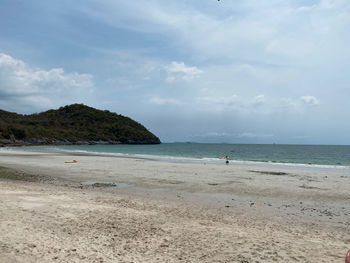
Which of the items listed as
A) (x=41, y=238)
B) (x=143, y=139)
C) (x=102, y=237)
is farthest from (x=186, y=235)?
(x=143, y=139)

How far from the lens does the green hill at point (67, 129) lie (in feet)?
362

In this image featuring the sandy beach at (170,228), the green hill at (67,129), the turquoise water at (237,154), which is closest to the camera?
the sandy beach at (170,228)

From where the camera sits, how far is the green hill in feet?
362

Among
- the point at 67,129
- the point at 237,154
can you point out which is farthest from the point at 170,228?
the point at 67,129

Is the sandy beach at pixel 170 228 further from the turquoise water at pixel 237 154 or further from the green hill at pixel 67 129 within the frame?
the green hill at pixel 67 129

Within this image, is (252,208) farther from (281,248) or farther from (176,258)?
(176,258)

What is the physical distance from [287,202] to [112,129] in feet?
564

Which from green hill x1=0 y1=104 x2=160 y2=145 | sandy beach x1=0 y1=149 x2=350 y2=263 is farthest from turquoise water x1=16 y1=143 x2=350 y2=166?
sandy beach x1=0 y1=149 x2=350 y2=263

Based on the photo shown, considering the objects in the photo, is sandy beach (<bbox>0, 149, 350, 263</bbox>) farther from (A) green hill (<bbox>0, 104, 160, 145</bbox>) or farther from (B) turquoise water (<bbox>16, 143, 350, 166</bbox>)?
(A) green hill (<bbox>0, 104, 160, 145</bbox>)

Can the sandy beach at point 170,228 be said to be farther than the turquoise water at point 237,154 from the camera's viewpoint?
No

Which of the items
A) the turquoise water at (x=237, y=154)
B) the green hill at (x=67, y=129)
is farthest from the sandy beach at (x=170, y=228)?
the green hill at (x=67, y=129)

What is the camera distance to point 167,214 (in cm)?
1034

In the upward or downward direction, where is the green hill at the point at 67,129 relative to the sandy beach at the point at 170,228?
upward

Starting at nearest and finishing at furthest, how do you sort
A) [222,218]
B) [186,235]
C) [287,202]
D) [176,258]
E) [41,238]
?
[176,258], [41,238], [186,235], [222,218], [287,202]
